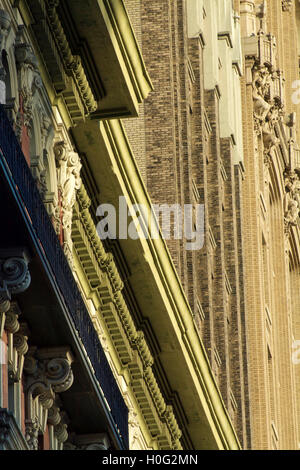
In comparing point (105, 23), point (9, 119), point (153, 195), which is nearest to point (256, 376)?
point (153, 195)

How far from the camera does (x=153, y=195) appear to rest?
166ft

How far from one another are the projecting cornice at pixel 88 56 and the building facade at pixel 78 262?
3 centimetres

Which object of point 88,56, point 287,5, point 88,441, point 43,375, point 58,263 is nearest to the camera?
point 58,263

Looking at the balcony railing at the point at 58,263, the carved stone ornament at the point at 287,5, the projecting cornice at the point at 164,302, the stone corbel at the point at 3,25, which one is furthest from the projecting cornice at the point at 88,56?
the carved stone ornament at the point at 287,5

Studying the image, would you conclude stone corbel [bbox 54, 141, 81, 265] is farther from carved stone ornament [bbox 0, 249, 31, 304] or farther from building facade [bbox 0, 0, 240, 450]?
carved stone ornament [bbox 0, 249, 31, 304]

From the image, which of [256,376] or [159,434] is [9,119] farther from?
[256,376]

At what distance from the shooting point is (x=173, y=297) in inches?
1564

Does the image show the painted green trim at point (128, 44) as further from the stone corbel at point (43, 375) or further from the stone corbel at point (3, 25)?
the stone corbel at point (43, 375)

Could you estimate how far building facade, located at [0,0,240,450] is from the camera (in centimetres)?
2681

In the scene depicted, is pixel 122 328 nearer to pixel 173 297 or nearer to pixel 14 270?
pixel 173 297

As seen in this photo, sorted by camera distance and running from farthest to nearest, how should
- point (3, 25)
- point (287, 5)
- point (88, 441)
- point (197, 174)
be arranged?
point (287, 5), point (197, 174), point (88, 441), point (3, 25)

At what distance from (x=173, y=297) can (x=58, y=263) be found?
37.7 feet

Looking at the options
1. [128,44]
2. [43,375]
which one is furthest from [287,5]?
[43,375]
